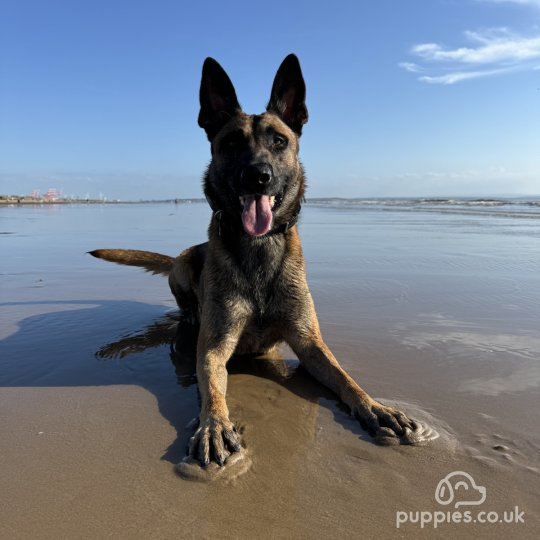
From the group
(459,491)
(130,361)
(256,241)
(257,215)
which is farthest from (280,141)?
(459,491)

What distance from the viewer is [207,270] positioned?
3.69m

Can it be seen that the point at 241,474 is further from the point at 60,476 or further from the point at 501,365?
the point at 501,365

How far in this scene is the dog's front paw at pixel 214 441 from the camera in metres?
2.15

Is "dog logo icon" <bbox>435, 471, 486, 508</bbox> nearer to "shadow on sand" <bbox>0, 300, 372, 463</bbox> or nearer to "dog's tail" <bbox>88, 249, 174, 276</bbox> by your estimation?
"shadow on sand" <bbox>0, 300, 372, 463</bbox>

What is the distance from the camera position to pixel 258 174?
3.32m

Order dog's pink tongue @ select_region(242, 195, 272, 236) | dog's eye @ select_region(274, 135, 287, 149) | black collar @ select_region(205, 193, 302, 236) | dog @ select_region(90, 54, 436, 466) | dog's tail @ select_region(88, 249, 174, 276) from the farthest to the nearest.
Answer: dog's tail @ select_region(88, 249, 174, 276), dog's eye @ select_region(274, 135, 287, 149), black collar @ select_region(205, 193, 302, 236), dog's pink tongue @ select_region(242, 195, 272, 236), dog @ select_region(90, 54, 436, 466)

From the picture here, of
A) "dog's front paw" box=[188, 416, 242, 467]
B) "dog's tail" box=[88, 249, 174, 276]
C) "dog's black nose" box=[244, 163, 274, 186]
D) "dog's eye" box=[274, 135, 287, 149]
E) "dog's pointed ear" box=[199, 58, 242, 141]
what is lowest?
"dog's front paw" box=[188, 416, 242, 467]

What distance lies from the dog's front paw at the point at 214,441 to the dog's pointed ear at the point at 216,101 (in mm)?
2814

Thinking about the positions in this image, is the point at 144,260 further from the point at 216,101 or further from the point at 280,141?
the point at 280,141

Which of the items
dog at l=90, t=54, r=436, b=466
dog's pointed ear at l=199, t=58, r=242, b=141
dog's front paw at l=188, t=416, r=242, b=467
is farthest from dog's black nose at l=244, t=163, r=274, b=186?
dog's front paw at l=188, t=416, r=242, b=467

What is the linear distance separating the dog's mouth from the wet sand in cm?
114

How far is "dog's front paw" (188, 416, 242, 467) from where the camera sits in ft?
7.07

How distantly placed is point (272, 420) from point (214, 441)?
0.48 m

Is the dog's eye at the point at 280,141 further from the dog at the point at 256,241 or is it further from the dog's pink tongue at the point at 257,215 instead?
the dog's pink tongue at the point at 257,215
